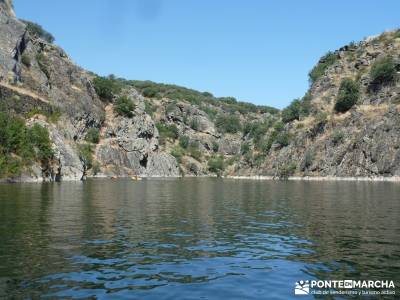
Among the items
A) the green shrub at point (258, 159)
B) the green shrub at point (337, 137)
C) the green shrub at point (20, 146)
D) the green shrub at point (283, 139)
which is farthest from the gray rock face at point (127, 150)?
the green shrub at point (337, 137)

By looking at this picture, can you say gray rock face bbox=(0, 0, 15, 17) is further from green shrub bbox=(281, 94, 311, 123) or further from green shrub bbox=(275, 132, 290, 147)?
green shrub bbox=(281, 94, 311, 123)

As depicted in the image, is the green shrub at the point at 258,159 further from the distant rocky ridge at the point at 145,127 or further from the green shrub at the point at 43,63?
the green shrub at the point at 43,63

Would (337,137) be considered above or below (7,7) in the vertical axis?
below

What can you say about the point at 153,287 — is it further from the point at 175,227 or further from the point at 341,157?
the point at 341,157

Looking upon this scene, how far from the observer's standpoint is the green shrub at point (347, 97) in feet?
507

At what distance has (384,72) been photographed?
492 feet

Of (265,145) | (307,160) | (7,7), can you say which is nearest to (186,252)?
(307,160)

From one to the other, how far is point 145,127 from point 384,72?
96.6 m

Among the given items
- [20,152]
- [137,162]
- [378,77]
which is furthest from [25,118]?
[378,77]

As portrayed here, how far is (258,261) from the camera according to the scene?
2144cm

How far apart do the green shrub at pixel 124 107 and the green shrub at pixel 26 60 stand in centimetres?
5326

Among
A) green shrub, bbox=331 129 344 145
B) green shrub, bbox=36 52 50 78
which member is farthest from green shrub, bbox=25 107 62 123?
green shrub, bbox=331 129 344 145

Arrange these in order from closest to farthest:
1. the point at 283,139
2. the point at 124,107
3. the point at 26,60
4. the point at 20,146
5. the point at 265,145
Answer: the point at 20,146, the point at 26,60, the point at 283,139, the point at 265,145, the point at 124,107
